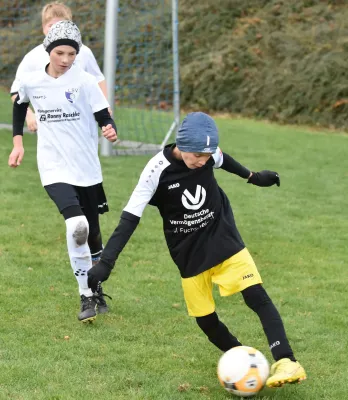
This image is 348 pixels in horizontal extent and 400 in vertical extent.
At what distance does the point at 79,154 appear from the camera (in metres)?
5.61

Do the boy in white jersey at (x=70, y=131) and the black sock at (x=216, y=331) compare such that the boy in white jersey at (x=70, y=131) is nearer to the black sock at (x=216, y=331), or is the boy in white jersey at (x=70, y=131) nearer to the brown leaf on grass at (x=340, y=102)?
the black sock at (x=216, y=331)

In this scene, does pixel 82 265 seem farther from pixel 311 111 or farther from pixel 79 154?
pixel 311 111

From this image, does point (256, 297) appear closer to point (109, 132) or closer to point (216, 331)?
point (216, 331)

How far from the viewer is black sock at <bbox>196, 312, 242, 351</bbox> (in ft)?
15.3

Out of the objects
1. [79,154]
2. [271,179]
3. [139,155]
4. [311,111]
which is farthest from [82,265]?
[311,111]

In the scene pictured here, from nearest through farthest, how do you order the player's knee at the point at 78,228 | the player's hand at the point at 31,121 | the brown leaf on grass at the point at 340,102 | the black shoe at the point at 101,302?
the player's knee at the point at 78,228
the black shoe at the point at 101,302
the player's hand at the point at 31,121
the brown leaf on grass at the point at 340,102

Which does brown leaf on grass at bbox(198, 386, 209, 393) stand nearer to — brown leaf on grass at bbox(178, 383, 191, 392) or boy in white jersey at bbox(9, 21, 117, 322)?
brown leaf on grass at bbox(178, 383, 191, 392)

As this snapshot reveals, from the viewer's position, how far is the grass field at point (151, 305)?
4512 millimetres

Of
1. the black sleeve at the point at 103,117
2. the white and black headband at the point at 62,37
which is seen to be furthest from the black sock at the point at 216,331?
the white and black headband at the point at 62,37

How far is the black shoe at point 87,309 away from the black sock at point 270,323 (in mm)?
1372

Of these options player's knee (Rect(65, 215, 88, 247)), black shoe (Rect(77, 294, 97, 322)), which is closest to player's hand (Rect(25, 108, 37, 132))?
player's knee (Rect(65, 215, 88, 247))

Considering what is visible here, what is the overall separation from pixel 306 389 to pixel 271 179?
4.25 feet

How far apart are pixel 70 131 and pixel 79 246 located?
2.61ft

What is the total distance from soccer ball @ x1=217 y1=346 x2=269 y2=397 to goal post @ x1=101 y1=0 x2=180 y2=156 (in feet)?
28.2
